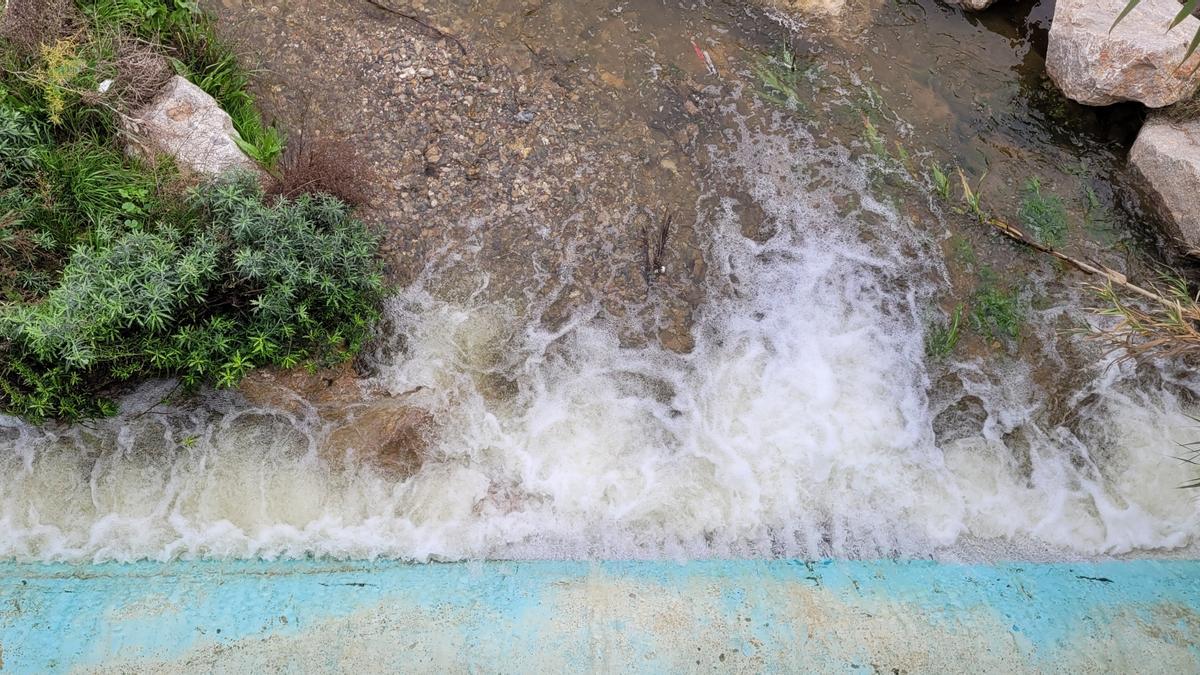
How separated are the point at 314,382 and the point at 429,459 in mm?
753

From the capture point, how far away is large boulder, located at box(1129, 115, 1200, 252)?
428cm

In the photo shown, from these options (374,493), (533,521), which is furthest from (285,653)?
(533,521)

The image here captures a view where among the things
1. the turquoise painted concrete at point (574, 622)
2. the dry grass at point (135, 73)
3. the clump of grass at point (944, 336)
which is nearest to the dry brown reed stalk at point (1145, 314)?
the clump of grass at point (944, 336)

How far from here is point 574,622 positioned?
300 centimetres

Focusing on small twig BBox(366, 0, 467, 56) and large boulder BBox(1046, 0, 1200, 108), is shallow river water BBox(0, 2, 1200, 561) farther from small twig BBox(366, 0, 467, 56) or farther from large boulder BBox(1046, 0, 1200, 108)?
small twig BBox(366, 0, 467, 56)

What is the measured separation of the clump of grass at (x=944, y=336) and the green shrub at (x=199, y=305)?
318cm

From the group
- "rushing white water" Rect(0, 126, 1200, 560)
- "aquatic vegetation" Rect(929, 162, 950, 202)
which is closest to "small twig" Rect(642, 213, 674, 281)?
"rushing white water" Rect(0, 126, 1200, 560)

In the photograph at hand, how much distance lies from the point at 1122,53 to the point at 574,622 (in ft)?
14.9

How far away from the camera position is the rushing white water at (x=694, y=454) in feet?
12.0

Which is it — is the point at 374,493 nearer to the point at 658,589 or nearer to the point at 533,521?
the point at 533,521

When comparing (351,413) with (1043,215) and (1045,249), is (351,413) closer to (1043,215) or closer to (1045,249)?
(1045,249)

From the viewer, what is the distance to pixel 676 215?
14.7 feet

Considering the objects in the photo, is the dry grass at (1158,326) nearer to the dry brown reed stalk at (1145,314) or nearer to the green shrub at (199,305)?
the dry brown reed stalk at (1145,314)

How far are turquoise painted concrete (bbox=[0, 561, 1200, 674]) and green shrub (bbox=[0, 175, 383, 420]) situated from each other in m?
0.93
